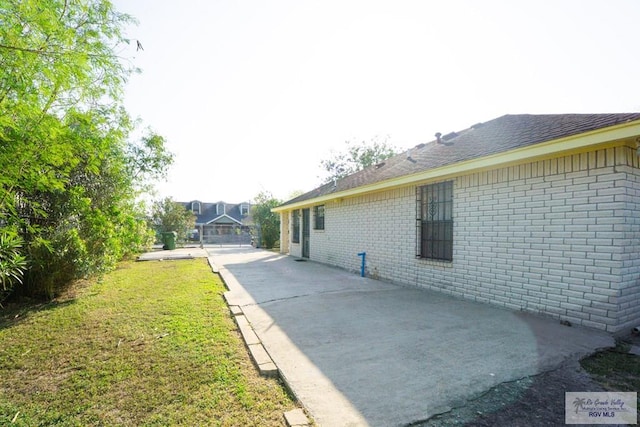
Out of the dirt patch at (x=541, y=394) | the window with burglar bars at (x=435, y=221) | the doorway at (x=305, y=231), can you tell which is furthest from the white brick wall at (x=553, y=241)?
the doorway at (x=305, y=231)

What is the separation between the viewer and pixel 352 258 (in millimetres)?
9828

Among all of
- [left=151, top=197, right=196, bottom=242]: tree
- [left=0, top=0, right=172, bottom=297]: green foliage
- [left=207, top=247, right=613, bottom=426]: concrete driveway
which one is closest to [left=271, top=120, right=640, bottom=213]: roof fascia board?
[left=207, top=247, right=613, bottom=426]: concrete driveway

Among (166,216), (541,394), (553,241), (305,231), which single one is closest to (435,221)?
(553,241)

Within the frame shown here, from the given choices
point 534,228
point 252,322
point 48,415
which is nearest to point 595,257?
point 534,228

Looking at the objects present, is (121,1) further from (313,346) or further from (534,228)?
(534,228)

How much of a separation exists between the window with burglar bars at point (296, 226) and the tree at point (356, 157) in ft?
63.5

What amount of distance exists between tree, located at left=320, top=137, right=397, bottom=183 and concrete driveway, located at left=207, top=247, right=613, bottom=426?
29.7 m

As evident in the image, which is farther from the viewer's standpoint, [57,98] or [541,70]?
[541,70]

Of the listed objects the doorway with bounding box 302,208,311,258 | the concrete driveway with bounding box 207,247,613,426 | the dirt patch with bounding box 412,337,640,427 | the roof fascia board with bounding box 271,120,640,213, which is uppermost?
the roof fascia board with bounding box 271,120,640,213

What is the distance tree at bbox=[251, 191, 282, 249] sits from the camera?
22.1 m

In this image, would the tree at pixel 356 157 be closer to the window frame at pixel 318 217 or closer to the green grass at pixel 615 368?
the window frame at pixel 318 217

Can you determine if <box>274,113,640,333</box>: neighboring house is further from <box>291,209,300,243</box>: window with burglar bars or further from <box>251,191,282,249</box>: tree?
<box>251,191,282,249</box>: tree

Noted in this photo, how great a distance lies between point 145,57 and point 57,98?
1349 millimetres

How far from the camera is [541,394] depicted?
2494 millimetres
